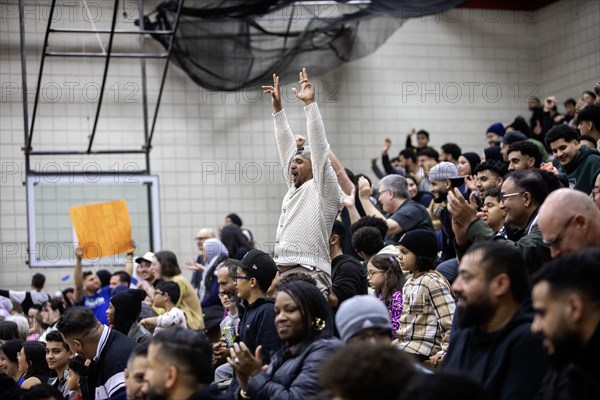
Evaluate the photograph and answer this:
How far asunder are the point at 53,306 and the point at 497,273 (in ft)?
23.6

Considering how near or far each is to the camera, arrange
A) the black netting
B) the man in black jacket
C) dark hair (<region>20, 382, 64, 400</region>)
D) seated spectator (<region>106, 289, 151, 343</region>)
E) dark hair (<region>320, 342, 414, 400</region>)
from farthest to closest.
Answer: the black netting
seated spectator (<region>106, 289, 151, 343</region>)
the man in black jacket
dark hair (<region>20, 382, 64, 400</region>)
dark hair (<region>320, 342, 414, 400</region>)

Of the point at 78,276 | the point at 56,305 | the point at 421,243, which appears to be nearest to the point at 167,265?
the point at 78,276

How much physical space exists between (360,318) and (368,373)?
935 mm

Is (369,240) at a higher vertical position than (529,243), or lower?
lower

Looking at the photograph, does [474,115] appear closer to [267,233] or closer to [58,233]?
[267,233]

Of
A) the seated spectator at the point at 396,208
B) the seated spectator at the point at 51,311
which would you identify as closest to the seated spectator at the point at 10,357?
the seated spectator at the point at 51,311

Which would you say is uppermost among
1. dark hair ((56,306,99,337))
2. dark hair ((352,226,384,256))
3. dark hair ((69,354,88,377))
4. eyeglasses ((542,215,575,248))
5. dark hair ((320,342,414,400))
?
eyeglasses ((542,215,575,248))

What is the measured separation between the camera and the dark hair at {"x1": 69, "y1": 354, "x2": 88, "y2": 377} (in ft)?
19.8

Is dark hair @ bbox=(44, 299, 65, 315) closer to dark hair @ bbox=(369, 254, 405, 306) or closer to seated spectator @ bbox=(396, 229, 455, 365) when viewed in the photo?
dark hair @ bbox=(369, 254, 405, 306)

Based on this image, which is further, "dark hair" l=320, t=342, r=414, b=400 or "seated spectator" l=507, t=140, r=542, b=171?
"seated spectator" l=507, t=140, r=542, b=171

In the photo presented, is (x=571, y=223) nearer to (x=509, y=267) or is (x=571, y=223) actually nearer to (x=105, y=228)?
(x=509, y=267)

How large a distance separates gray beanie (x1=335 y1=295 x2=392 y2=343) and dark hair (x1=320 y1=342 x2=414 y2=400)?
81cm

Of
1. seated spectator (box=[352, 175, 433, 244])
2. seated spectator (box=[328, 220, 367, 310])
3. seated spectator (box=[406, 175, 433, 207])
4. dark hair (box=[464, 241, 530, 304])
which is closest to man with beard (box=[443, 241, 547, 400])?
dark hair (box=[464, 241, 530, 304])

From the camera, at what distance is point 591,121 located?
775cm
